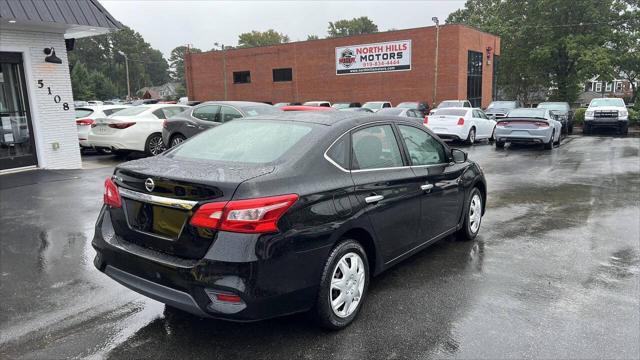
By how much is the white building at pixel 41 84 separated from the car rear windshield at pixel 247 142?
7306 millimetres

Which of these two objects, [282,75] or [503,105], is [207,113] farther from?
[282,75]

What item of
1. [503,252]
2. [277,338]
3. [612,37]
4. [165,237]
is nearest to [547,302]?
[503,252]

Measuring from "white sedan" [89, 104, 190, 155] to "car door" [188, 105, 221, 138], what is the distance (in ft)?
3.84

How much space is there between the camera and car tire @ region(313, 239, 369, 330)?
339 centimetres

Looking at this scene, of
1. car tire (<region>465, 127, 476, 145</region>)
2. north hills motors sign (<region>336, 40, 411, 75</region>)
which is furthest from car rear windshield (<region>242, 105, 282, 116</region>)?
north hills motors sign (<region>336, 40, 411, 75</region>)

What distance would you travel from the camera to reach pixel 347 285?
361cm

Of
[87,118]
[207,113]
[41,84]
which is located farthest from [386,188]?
[87,118]

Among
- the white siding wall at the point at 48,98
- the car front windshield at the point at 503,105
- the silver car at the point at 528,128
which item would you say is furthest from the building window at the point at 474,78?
the white siding wall at the point at 48,98

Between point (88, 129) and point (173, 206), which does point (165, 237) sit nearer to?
point (173, 206)

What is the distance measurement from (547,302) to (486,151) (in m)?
12.7

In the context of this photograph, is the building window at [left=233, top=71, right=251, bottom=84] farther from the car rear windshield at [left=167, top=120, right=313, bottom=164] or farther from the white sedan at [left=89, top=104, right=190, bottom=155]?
the car rear windshield at [left=167, top=120, right=313, bottom=164]

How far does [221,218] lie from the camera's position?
2.97 metres

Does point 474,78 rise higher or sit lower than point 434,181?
higher

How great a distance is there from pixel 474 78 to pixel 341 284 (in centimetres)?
3481
